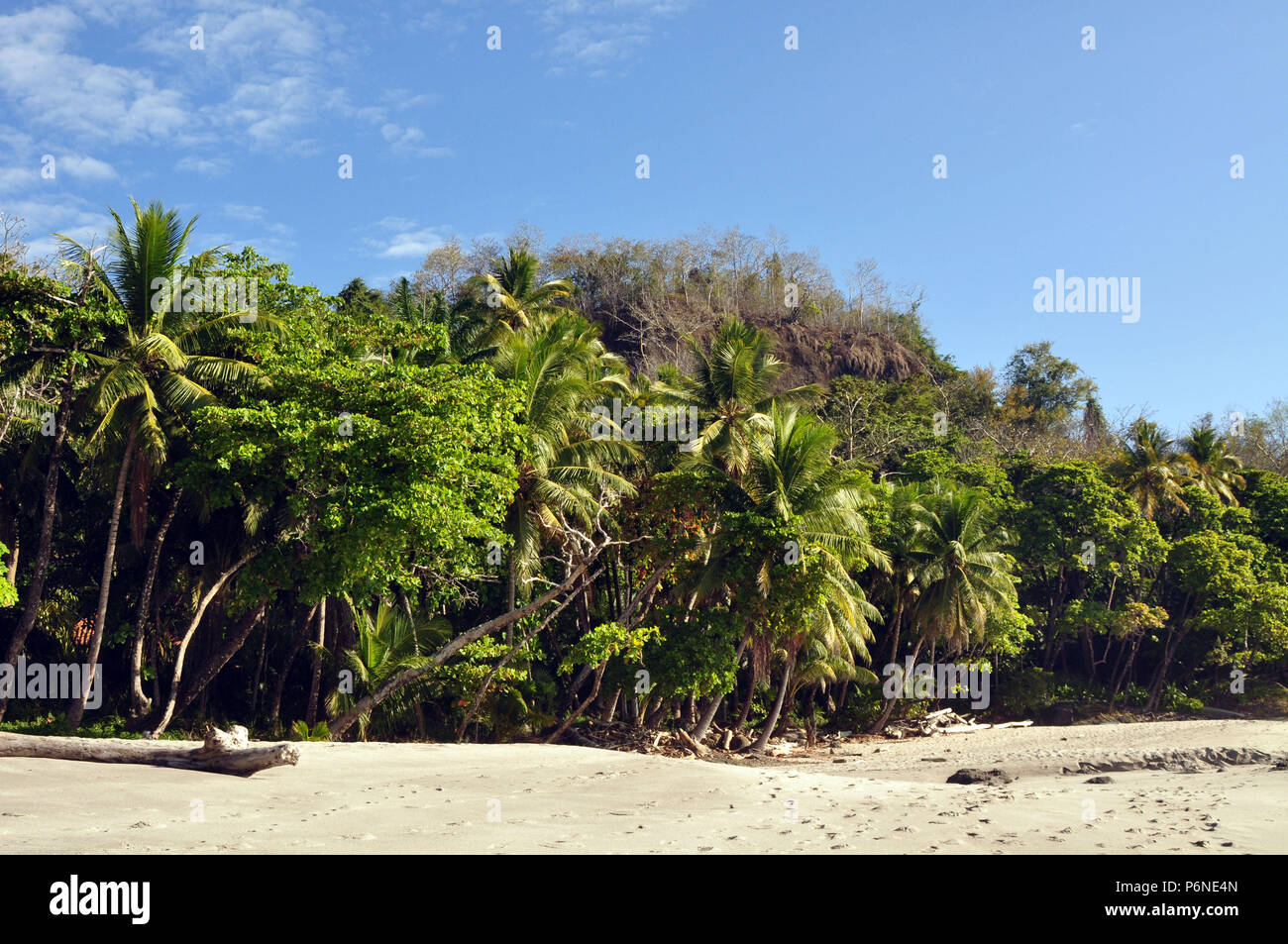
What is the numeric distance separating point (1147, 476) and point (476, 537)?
28132mm

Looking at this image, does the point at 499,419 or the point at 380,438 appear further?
the point at 499,419

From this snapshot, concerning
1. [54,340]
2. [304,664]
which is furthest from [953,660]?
[54,340]

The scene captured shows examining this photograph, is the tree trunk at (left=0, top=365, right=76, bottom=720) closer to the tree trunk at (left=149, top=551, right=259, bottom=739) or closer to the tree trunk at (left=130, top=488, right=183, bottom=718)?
the tree trunk at (left=130, top=488, right=183, bottom=718)

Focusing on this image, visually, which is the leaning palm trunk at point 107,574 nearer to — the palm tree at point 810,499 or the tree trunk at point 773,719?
the palm tree at point 810,499

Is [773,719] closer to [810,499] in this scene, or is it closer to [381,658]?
[810,499]

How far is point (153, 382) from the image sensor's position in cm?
1653

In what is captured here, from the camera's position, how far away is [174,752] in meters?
10.4

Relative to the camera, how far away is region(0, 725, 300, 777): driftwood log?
1018 cm

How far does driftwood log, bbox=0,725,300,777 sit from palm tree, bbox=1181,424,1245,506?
118ft

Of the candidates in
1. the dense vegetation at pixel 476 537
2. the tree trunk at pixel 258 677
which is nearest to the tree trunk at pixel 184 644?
the dense vegetation at pixel 476 537

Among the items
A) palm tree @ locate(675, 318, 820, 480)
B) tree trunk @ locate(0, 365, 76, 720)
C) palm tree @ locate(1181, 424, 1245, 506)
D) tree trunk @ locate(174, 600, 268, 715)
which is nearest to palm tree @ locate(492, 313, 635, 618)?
palm tree @ locate(675, 318, 820, 480)

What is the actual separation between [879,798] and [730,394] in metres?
13.2
